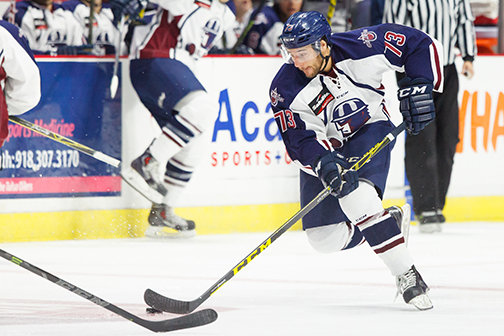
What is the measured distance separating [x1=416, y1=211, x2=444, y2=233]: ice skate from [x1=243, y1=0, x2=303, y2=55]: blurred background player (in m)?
1.30

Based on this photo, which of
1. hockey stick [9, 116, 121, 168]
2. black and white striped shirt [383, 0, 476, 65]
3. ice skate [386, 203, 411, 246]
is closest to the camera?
ice skate [386, 203, 411, 246]

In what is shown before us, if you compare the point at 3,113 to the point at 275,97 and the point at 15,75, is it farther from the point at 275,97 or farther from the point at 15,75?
the point at 275,97

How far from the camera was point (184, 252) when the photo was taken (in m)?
4.83

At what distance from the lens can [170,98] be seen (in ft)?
17.0

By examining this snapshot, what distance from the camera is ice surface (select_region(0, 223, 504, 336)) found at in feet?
10.2

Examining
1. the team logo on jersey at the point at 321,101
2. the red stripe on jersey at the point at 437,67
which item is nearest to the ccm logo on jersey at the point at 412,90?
the red stripe on jersey at the point at 437,67

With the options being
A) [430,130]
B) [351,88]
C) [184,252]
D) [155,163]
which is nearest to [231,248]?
[184,252]

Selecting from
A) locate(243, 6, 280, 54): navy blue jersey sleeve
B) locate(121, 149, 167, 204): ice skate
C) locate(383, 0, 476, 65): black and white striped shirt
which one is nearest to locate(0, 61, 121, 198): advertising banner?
locate(121, 149, 167, 204): ice skate

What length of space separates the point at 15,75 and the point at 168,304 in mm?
1027

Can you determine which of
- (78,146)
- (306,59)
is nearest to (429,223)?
(78,146)

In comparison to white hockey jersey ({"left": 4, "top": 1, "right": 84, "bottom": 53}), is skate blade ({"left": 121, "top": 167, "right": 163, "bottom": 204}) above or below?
below

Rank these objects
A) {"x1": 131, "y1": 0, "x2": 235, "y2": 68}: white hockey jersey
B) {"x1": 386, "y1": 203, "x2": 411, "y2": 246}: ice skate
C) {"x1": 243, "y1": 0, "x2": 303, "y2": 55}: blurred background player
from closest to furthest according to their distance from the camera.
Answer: {"x1": 386, "y1": 203, "x2": 411, "y2": 246}: ice skate → {"x1": 131, "y1": 0, "x2": 235, "y2": 68}: white hockey jersey → {"x1": 243, "y1": 0, "x2": 303, "y2": 55}: blurred background player

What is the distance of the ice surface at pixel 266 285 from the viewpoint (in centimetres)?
312

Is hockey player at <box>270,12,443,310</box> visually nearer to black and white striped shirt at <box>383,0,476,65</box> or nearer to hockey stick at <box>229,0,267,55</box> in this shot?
black and white striped shirt at <box>383,0,476,65</box>
